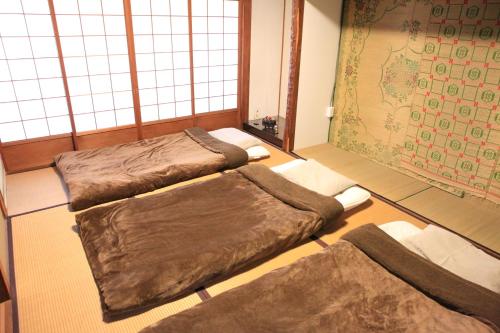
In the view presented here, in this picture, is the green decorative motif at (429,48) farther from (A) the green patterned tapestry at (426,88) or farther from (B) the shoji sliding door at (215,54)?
(B) the shoji sliding door at (215,54)

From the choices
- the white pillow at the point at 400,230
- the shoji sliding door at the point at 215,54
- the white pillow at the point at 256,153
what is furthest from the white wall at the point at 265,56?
the white pillow at the point at 400,230

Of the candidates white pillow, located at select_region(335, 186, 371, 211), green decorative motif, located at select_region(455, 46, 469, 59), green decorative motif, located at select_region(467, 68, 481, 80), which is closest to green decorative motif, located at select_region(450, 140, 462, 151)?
green decorative motif, located at select_region(467, 68, 481, 80)

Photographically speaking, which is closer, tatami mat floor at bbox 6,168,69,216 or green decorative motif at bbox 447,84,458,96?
tatami mat floor at bbox 6,168,69,216

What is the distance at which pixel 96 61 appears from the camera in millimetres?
3750

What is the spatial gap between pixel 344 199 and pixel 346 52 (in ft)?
6.97

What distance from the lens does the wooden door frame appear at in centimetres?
376

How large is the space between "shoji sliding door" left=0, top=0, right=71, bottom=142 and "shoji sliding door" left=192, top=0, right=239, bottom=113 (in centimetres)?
162

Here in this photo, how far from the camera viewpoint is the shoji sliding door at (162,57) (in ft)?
12.9

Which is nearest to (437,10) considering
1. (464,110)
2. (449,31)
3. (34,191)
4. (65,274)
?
(449,31)

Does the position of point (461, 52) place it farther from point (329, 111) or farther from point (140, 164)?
point (140, 164)

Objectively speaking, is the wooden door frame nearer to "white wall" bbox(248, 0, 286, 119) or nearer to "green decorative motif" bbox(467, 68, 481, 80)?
"white wall" bbox(248, 0, 286, 119)

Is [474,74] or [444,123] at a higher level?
[474,74]

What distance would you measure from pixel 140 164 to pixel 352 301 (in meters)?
2.44

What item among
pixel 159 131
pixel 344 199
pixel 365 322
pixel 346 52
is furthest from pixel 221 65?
pixel 365 322
